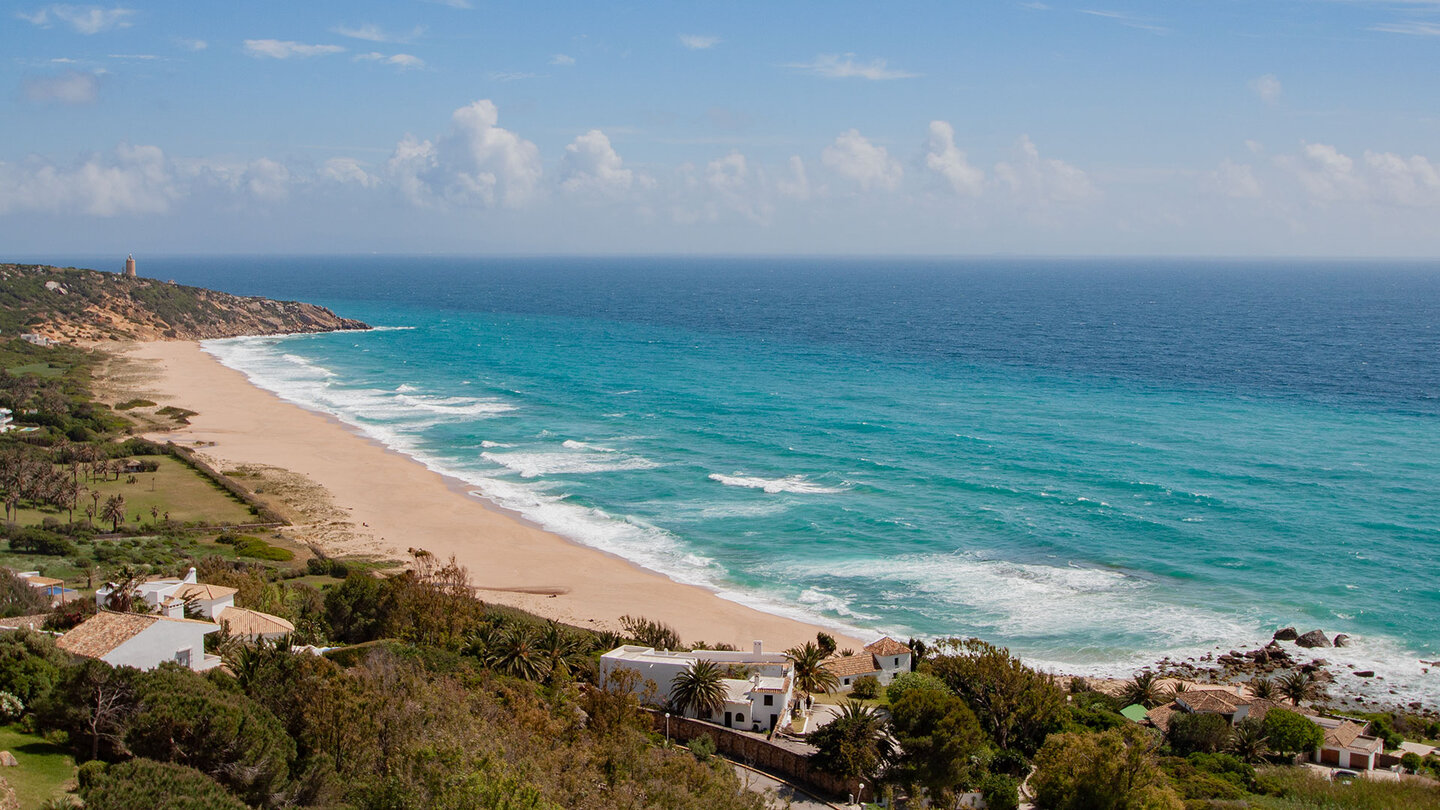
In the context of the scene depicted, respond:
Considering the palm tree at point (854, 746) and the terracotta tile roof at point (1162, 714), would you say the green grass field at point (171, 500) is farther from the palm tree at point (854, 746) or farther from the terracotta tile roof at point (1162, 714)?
the terracotta tile roof at point (1162, 714)

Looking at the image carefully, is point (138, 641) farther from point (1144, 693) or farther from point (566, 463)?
point (566, 463)

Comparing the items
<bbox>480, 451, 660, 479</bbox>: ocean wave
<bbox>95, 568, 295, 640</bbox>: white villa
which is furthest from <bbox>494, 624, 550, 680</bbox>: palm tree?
<bbox>480, 451, 660, 479</bbox>: ocean wave

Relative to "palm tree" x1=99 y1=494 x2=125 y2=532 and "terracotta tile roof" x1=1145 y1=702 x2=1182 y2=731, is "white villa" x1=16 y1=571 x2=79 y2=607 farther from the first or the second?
"terracotta tile roof" x1=1145 y1=702 x2=1182 y2=731

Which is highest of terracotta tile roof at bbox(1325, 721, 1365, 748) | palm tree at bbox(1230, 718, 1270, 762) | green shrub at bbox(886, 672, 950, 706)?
green shrub at bbox(886, 672, 950, 706)

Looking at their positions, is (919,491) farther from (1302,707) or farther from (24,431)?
(24,431)

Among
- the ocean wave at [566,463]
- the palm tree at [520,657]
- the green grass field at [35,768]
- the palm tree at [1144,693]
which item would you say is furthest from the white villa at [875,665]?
the ocean wave at [566,463]

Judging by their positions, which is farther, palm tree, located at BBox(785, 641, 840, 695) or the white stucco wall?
palm tree, located at BBox(785, 641, 840, 695)

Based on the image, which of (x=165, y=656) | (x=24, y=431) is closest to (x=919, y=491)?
(x=165, y=656)

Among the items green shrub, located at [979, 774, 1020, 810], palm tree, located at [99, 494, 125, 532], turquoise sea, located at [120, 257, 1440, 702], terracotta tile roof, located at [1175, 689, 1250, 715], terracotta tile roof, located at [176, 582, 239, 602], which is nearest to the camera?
green shrub, located at [979, 774, 1020, 810]
